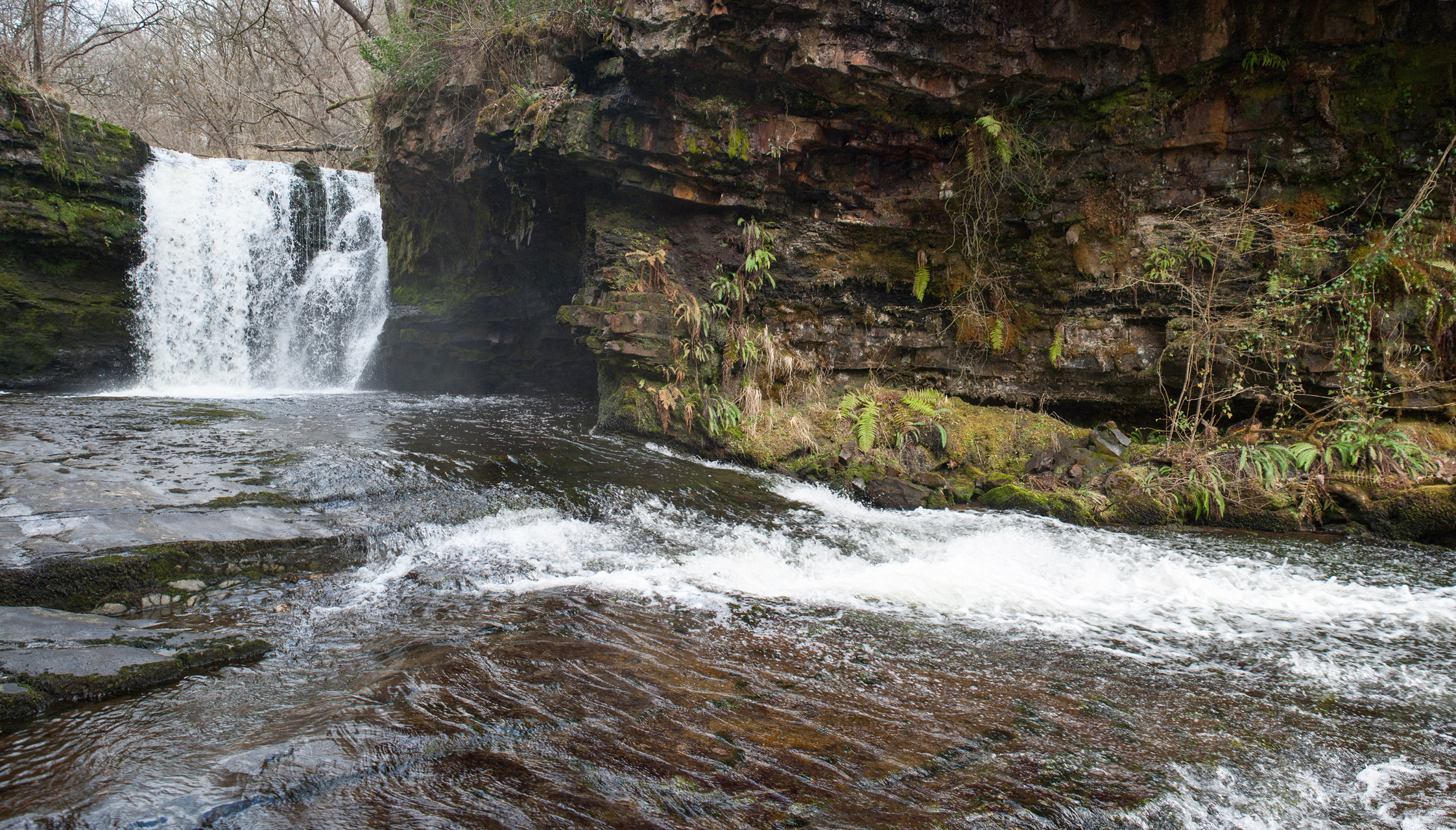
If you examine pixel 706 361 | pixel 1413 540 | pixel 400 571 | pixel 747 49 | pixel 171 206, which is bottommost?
A: pixel 400 571

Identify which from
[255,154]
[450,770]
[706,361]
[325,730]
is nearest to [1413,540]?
[706,361]

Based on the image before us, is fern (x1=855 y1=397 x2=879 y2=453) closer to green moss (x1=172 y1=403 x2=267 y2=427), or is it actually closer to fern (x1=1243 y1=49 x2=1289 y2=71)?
fern (x1=1243 y1=49 x2=1289 y2=71)

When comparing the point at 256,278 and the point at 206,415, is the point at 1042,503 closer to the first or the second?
the point at 206,415

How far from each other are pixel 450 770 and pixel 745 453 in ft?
22.1

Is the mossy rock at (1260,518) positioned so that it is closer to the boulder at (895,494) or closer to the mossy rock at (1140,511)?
the mossy rock at (1140,511)

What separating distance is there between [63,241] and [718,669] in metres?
14.7

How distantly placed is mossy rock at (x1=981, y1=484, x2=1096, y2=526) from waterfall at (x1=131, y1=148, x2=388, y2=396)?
42.3ft

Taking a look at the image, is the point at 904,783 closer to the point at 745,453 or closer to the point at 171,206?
the point at 745,453

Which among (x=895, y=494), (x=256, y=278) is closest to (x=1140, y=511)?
(x=895, y=494)

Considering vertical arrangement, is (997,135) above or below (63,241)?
above

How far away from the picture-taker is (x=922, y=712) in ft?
10.8

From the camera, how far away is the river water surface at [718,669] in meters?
2.52

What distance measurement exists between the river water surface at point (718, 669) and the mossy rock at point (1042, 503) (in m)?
0.34

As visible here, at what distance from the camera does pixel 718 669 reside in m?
3.67
